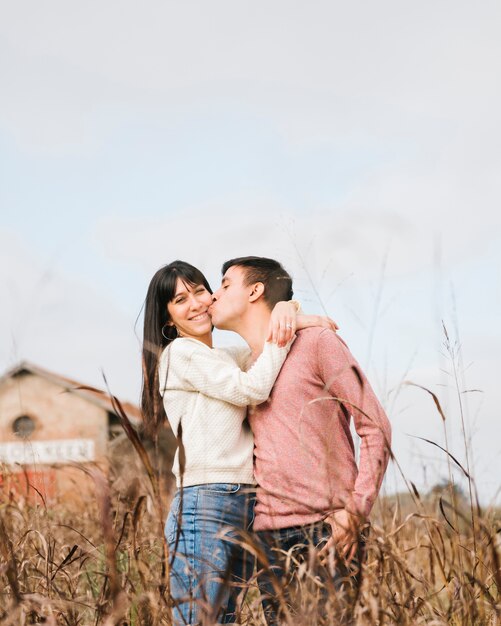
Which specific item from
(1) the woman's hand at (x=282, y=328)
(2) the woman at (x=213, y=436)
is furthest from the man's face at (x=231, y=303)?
(1) the woman's hand at (x=282, y=328)

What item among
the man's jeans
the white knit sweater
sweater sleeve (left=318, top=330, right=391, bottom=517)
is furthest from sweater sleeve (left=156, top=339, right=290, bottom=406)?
the man's jeans

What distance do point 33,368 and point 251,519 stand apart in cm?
1840

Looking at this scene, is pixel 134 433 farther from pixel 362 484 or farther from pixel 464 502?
pixel 464 502

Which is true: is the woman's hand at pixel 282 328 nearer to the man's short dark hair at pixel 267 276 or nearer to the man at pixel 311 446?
the man at pixel 311 446

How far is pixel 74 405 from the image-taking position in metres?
19.5

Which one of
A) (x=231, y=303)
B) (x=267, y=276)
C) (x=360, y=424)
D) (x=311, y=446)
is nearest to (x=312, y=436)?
(x=311, y=446)

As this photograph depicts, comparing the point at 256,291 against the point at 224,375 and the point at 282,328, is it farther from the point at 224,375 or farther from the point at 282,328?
the point at 224,375

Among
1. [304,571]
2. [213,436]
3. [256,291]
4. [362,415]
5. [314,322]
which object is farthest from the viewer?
[256,291]

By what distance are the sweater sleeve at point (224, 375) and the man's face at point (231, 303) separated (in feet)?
0.73

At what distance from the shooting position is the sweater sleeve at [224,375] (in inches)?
105

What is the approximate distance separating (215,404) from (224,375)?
0.43 feet

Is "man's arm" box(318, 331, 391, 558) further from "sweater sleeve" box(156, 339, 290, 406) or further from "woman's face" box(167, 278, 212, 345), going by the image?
"woman's face" box(167, 278, 212, 345)

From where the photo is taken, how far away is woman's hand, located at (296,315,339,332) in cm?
289

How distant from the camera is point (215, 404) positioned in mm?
2760
